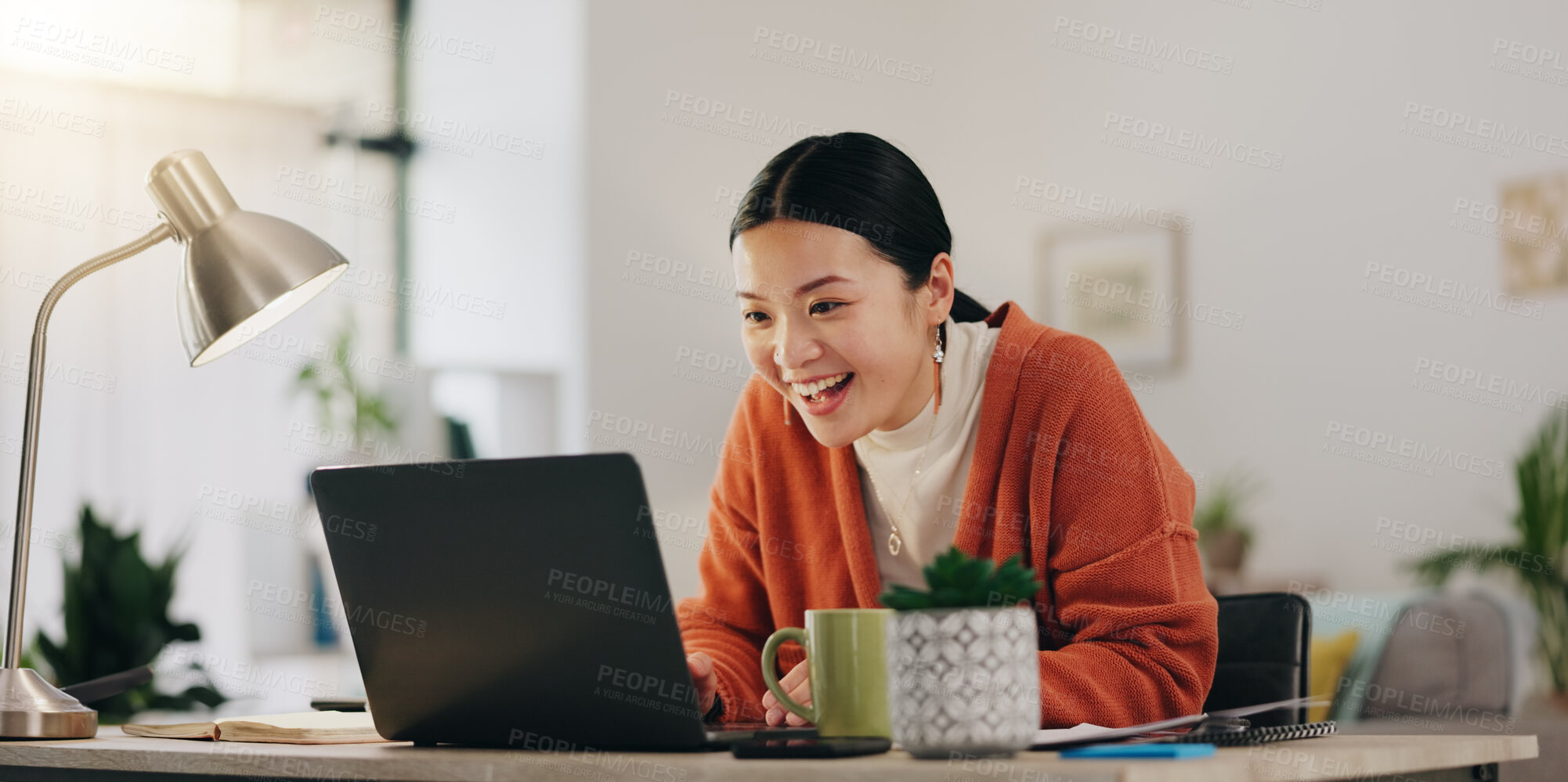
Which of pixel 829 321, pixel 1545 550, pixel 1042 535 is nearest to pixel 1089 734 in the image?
pixel 1042 535

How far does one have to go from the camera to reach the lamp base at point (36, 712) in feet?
3.92

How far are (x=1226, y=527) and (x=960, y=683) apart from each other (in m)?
3.45

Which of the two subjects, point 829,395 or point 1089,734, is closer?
point 1089,734

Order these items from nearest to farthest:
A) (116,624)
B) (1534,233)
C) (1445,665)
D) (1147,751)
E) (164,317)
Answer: (1147,751)
(1445,665)
(116,624)
(1534,233)
(164,317)

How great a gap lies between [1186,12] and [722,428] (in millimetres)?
1989

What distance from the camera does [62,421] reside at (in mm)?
4320

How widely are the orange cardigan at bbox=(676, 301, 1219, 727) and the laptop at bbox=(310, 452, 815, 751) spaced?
1.02ft

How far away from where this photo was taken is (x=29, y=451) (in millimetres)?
1311

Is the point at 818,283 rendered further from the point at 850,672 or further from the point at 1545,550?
the point at 1545,550

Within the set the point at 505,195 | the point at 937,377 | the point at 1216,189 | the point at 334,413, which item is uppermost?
the point at 505,195

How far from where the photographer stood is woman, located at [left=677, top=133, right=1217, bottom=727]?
117 centimetres

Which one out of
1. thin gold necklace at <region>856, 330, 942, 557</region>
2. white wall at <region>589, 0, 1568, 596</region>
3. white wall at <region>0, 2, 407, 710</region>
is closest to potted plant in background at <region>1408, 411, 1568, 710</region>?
white wall at <region>589, 0, 1568, 596</region>

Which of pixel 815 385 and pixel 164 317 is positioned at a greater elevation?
pixel 164 317

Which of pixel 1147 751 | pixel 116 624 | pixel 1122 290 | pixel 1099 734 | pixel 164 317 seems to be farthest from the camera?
pixel 164 317
